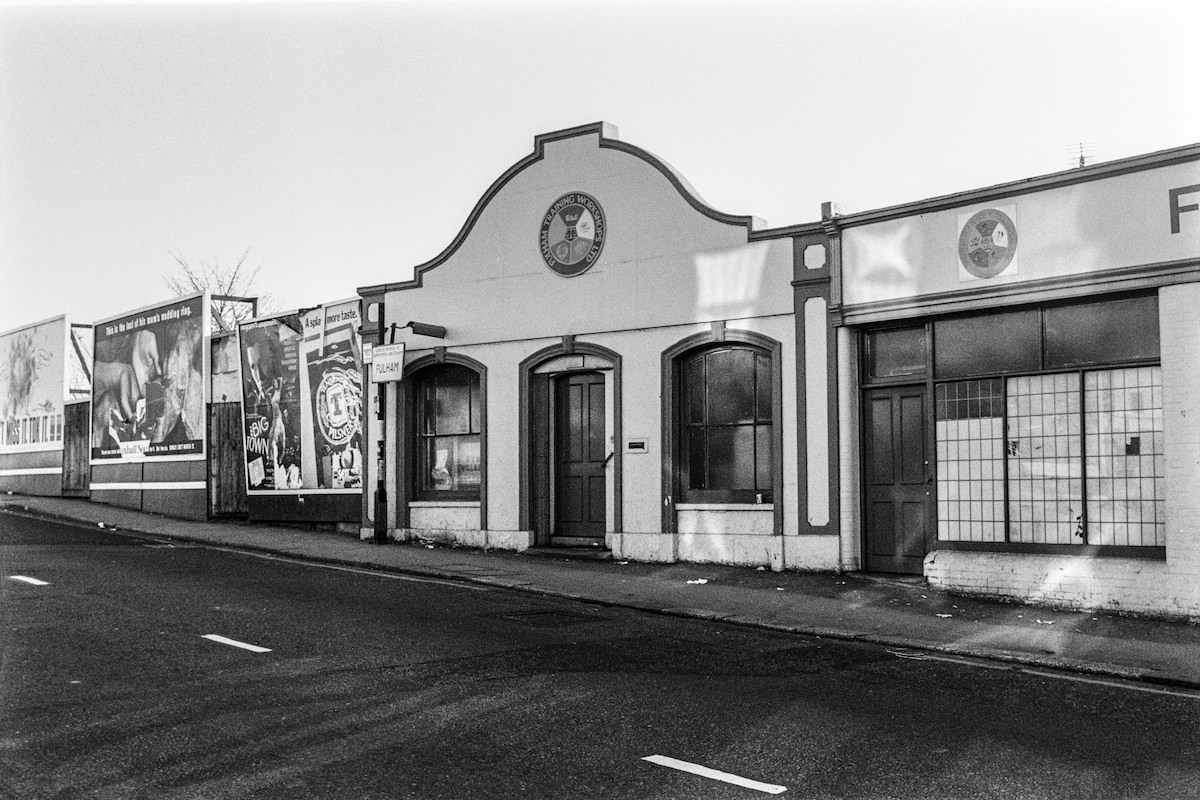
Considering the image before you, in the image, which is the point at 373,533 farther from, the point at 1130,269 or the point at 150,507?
the point at 1130,269

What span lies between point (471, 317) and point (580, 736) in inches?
498

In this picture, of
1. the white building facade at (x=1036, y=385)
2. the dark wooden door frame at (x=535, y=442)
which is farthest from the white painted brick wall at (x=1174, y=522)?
the dark wooden door frame at (x=535, y=442)

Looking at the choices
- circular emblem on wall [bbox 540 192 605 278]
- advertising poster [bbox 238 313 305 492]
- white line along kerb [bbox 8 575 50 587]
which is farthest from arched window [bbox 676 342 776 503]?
advertising poster [bbox 238 313 305 492]

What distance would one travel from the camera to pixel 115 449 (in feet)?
87.8

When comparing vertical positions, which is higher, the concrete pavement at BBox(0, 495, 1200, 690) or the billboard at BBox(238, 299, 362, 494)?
the billboard at BBox(238, 299, 362, 494)

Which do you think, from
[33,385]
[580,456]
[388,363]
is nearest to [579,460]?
[580,456]

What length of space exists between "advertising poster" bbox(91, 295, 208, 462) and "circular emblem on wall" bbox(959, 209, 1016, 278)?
16.7 m

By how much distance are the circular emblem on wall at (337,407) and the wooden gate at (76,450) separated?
33.4 feet

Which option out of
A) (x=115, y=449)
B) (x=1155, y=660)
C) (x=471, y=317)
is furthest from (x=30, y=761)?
(x=115, y=449)

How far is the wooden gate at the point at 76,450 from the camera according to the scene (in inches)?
1102

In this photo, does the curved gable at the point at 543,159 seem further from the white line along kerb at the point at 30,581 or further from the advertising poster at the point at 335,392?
the white line along kerb at the point at 30,581

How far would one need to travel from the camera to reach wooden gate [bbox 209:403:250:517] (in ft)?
76.0

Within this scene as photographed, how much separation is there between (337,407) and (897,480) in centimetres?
1097

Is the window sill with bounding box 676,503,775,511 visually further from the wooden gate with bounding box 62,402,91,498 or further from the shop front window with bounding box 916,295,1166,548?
the wooden gate with bounding box 62,402,91,498
